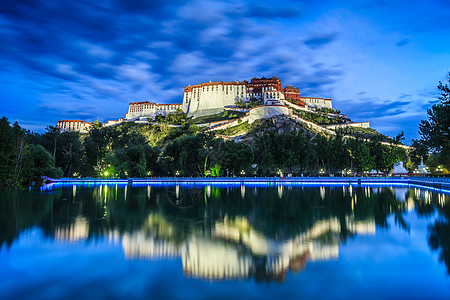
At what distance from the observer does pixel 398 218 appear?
12969 millimetres

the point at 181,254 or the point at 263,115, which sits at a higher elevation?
the point at 263,115

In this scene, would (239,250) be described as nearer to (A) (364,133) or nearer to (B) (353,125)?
(A) (364,133)

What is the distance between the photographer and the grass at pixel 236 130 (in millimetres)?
68562

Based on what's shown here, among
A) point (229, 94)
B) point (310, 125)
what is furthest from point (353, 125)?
point (229, 94)

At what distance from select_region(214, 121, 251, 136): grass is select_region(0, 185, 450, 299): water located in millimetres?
55496

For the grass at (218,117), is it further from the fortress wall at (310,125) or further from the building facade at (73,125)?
the building facade at (73,125)

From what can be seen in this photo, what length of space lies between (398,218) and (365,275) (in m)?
7.77

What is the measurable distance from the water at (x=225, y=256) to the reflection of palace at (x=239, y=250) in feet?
0.08

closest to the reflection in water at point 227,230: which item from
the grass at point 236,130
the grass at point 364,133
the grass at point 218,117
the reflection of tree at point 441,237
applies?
the reflection of tree at point 441,237

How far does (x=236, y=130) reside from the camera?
69812 mm

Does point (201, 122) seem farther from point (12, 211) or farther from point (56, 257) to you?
point (56, 257)

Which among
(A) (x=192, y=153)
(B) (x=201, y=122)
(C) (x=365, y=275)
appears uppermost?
(B) (x=201, y=122)

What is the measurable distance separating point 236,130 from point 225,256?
6267 centimetres

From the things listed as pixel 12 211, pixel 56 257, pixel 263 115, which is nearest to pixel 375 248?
pixel 56 257
